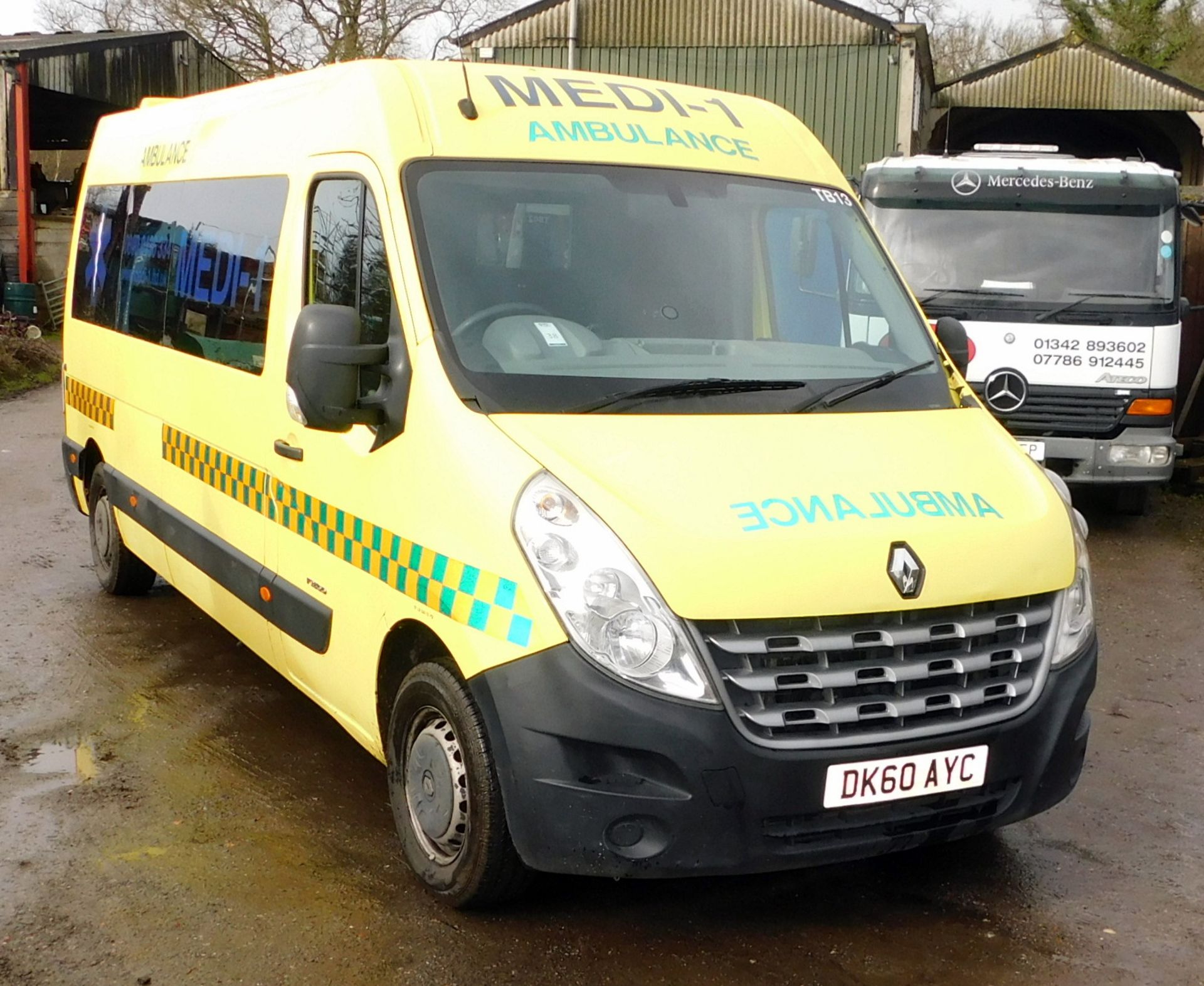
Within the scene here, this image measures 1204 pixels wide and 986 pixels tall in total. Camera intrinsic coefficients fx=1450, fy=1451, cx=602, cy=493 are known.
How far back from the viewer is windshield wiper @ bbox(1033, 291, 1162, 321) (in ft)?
31.9

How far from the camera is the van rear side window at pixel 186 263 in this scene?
5.01 metres

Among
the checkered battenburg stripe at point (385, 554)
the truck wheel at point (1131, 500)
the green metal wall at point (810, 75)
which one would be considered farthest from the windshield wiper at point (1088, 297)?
the green metal wall at point (810, 75)

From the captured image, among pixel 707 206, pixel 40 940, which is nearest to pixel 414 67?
pixel 707 206

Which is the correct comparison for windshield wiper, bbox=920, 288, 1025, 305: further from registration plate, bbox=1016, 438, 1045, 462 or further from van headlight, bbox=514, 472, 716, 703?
van headlight, bbox=514, 472, 716, 703

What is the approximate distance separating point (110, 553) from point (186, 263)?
198 centimetres

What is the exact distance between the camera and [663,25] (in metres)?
25.2

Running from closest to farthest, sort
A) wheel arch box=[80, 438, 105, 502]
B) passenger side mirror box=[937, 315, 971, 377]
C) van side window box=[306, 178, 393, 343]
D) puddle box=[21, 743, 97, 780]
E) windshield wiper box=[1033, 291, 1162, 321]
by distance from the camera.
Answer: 1. van side window box=[306, 178, 393, 343]
2. passenger side mirror box=[937, 315, 971, 377]
3. puddle box=[21, 743, 97, 780]
4. wheel arch box=[80, 438, 105, 502]
5. windshield wiper box=[1033, 291, 1162, 321]

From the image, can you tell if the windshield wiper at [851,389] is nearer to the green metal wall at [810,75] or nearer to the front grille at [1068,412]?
the front grille at [1068,412]

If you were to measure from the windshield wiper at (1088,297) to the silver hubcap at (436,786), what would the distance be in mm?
6989

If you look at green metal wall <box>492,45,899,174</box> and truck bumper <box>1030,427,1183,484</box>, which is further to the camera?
green metal wall <box>492,45,899,174</box>

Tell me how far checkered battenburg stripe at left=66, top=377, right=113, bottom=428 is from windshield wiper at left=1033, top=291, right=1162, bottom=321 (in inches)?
238

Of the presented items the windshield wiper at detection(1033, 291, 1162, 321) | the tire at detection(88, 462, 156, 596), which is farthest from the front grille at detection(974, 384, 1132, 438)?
the tire at detection(88, 462, 156, 596)

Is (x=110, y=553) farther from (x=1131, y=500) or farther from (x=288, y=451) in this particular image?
(x=1131, y=500)

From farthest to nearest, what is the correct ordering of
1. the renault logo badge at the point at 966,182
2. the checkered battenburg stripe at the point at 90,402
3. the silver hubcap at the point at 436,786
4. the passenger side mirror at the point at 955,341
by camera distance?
the renault logo badge at the point at 966,182 → the checkered battenburg stripe at the point at 90,402 → the passenger side mirror at the point at 955,341 → the silver hubcap at the point at 436,786
